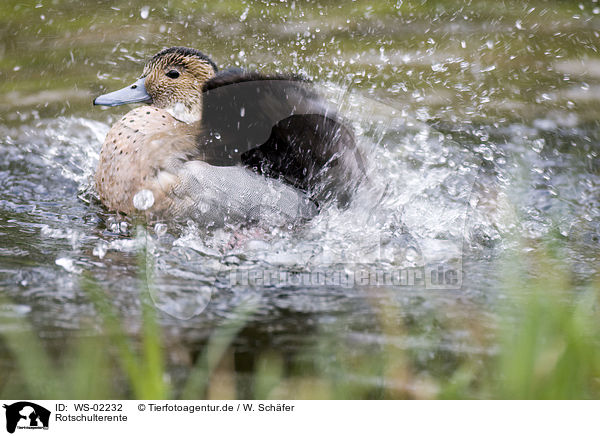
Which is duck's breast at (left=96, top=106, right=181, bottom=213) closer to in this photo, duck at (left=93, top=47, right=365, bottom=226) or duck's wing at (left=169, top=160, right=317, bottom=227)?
duck at (left=93, top=47, right=365, bottom=226)

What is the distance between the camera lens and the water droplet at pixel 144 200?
245cm

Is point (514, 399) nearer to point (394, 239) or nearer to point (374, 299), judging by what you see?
point (374, 299)

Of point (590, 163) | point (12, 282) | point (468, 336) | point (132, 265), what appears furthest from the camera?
point (590, 163)

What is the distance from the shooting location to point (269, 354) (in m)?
1.30

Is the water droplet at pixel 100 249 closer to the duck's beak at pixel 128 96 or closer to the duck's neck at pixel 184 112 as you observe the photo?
the duck's beak at pixel 128 96

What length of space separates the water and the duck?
0.09m

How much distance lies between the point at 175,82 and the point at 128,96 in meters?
0.25

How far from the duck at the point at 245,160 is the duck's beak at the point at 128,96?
288 mm

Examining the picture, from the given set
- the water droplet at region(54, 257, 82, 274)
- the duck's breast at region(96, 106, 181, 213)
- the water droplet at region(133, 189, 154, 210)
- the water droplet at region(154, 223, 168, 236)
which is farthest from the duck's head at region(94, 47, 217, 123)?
the water droplet at region(54, 257, 82, 274)
